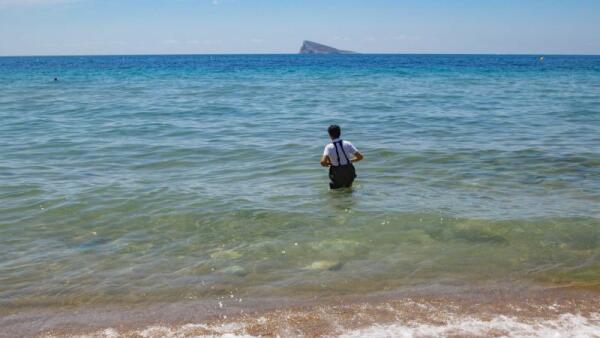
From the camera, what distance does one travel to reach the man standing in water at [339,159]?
9836 mm

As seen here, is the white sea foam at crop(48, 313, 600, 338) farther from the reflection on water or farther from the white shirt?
the white shirt

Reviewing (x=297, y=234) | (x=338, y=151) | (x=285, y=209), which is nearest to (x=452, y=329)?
(x=297, y=234)

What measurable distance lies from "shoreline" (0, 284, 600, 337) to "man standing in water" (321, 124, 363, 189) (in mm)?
4125

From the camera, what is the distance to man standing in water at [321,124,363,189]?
32.3ft

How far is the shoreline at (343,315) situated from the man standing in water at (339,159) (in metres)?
4.12

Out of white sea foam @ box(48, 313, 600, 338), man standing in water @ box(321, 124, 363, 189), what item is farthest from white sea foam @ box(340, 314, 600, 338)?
Result: man standing in water @ box(321, 124, 363, 189)

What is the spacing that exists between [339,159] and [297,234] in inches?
92.5

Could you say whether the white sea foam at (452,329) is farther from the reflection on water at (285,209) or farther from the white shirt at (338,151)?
the white shirt at (338,151)

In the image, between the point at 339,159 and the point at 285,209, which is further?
the point at 339,159

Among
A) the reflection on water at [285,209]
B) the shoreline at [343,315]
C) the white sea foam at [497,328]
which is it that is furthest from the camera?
the reflection on water at [285,209]

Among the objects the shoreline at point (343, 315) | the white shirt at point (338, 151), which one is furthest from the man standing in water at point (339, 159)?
the shoreline at point (343, 315)

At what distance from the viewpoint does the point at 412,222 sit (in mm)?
8430

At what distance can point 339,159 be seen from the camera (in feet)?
32.7

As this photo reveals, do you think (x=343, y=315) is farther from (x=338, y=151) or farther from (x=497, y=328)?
(x=338, y=151)
